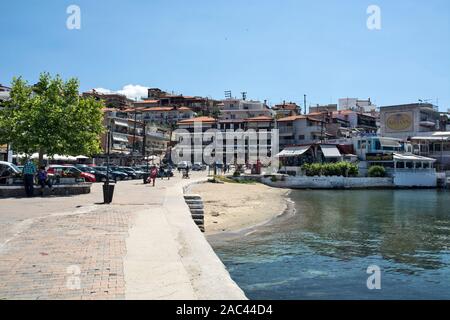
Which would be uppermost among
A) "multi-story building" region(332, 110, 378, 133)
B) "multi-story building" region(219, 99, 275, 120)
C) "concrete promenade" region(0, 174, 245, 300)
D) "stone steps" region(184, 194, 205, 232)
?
"multi-story building" region(219, 99, 275, 120)

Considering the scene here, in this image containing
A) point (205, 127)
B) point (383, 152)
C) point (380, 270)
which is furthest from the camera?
point (205, 127)

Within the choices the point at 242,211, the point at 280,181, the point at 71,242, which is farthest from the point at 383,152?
the point at 71,242

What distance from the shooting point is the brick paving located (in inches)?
259

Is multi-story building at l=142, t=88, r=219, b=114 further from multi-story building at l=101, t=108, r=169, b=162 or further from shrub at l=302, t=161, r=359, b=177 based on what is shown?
shrub at l=302, t=161, r=359, b=177

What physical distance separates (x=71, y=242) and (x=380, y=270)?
31.8 feet

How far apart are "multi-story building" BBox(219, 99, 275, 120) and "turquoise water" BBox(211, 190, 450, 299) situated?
75.8m

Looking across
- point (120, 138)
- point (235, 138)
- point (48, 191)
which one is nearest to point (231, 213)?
point (48, 191)

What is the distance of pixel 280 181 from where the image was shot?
204ft

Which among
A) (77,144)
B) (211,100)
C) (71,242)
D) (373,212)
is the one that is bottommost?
(373,212)

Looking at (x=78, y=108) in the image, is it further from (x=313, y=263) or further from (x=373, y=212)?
(x=373, y=212)

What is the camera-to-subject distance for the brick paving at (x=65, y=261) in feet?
21.6

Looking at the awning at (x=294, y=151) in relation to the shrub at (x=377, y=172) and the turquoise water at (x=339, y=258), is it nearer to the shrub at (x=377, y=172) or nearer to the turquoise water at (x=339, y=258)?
the shrub at (x=377, y=172)

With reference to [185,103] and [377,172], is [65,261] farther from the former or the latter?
[185,103]

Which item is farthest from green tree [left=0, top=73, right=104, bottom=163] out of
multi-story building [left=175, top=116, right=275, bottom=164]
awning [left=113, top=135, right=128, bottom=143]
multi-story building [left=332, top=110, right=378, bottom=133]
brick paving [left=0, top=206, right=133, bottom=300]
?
multi-story building [left=332, top=110, right=378, bottom=133]
